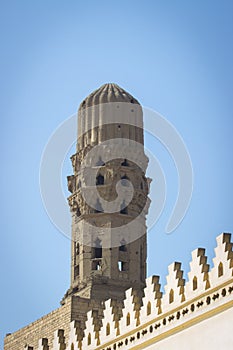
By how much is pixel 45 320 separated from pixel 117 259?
4610 millimetres

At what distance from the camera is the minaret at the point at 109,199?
148 feet

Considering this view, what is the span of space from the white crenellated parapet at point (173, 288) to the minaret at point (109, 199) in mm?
22402

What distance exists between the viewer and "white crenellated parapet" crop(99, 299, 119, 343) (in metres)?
23.3

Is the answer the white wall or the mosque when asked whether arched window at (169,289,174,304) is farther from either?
the mosque

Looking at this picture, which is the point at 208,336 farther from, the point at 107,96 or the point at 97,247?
the point at 107,96

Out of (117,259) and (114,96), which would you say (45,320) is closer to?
(117,259)

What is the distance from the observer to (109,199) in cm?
4606

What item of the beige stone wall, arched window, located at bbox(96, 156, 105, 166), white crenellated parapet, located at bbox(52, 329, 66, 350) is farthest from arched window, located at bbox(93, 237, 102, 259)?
white crenellated parapet, located at bbox(52, 329, 66, 350)

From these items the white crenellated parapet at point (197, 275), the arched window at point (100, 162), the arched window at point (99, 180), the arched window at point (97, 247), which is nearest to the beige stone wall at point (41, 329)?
the arched window at point (97, 247)

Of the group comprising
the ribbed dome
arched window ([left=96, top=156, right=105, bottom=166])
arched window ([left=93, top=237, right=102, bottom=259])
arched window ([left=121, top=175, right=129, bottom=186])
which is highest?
the ribbed dome

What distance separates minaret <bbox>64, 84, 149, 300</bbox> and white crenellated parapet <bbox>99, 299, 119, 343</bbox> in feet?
65.0

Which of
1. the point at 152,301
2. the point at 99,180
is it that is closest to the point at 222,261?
the point at 152,301

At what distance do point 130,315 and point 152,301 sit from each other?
1024 millimetres

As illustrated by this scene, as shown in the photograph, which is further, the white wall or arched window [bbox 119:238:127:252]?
arched window [bbox 119:238:127:252]
